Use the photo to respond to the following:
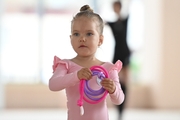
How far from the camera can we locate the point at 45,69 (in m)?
6.66

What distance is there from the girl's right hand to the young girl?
0.17 feet

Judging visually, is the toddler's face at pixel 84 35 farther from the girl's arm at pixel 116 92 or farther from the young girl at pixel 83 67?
the girl's arm at pixel 116 92

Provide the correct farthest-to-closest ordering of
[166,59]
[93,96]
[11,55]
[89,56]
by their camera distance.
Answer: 1. [11,55]
2. [166,59]
3. [89,56]
4. [93,96]

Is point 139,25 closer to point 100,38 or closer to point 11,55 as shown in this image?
point 11,55

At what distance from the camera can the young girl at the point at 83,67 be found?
5.53 ft

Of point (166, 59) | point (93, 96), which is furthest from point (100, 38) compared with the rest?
point (166, 59)

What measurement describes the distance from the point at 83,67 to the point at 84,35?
13 cm

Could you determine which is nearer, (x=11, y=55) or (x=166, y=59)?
(x=166, y=59)

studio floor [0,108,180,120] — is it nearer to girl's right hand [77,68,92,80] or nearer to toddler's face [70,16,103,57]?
toddler's face [70,16,103,57]

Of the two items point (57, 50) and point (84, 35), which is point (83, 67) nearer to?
point (84, 35)

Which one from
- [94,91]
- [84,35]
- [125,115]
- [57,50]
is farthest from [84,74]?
[57,50]

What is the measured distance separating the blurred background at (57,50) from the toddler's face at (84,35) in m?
4.50

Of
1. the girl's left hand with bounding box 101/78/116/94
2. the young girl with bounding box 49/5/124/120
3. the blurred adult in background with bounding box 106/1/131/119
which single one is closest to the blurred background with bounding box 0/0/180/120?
the blurred adult in background with bounding box 106/1/131/119

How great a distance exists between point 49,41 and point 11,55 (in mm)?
610
